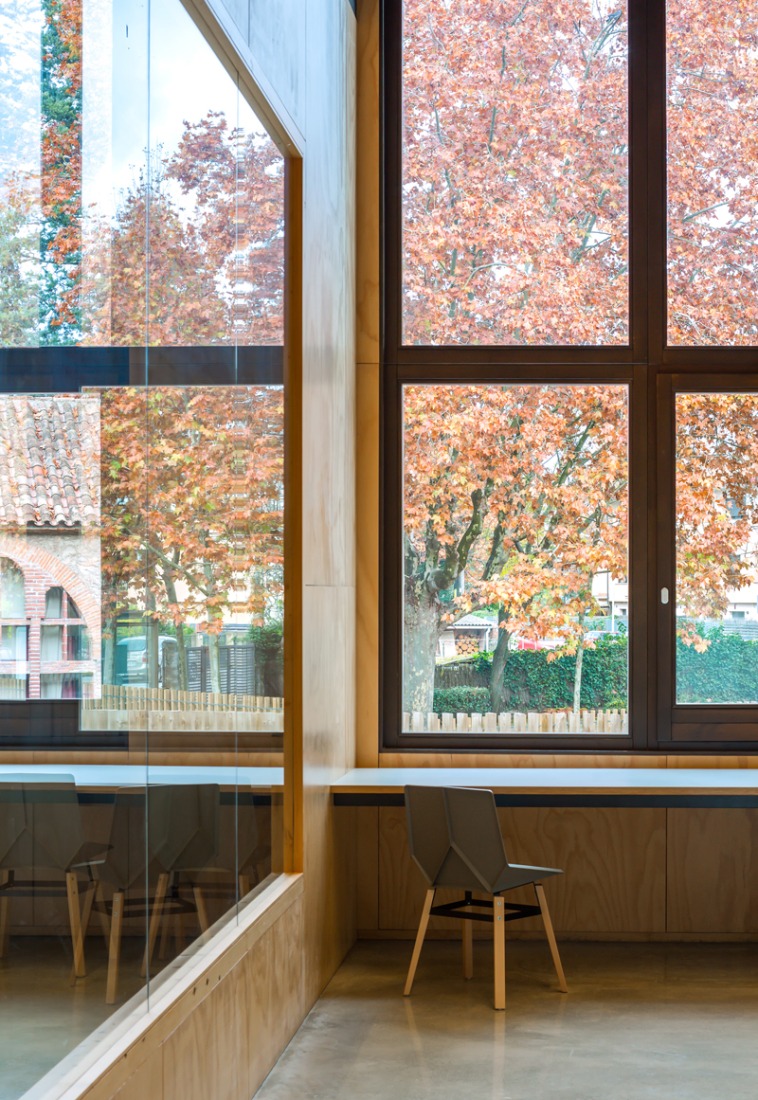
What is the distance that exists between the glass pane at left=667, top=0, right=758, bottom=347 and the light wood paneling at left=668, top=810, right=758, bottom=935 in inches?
86.4

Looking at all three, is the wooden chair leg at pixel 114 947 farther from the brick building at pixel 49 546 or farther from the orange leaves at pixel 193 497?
the orange leaves at pixel 193 497

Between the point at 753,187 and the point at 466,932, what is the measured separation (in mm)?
3559

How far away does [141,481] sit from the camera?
256 centimetres

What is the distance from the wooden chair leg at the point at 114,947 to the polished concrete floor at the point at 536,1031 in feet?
4.60

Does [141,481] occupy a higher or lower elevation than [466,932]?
higher

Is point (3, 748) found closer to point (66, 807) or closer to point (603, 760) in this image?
point (66, 807)

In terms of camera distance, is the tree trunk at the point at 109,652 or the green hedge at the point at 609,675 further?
the green hedge at the point at 609,675

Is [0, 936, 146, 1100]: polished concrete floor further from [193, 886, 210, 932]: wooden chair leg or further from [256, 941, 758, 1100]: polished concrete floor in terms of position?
[256, 941, 758, 1100]: polished concrete floor

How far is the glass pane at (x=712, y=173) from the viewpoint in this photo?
575 centimetres

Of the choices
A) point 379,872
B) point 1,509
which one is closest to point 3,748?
point 1,509

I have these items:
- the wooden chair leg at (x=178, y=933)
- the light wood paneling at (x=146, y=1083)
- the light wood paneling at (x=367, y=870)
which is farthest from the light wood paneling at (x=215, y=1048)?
the light wood paneling at (x=367, y=870)

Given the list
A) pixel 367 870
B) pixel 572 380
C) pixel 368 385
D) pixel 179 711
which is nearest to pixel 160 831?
pixel 179 711

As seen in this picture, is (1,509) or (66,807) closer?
(1,509)

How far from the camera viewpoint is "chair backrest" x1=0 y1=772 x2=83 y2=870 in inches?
75.0
